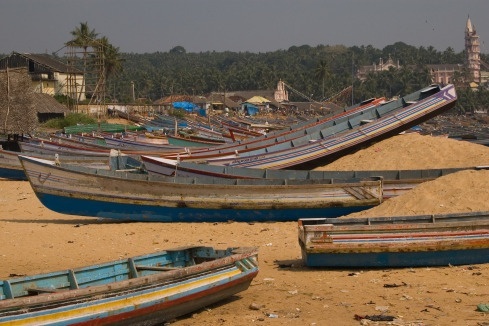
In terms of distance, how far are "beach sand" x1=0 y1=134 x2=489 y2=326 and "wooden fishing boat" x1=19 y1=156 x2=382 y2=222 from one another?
0.35 meters

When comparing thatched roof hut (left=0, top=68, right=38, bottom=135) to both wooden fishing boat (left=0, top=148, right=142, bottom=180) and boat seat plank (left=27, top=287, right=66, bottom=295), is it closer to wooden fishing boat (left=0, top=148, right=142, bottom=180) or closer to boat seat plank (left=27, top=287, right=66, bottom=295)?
wooden fishing boat (left=0, top=148, right=142, bottom=180)

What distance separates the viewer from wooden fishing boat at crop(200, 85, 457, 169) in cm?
2488

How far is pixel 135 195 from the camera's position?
65.9ft

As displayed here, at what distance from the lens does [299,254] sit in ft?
50.5

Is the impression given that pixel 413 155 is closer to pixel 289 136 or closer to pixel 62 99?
pixel 289 136

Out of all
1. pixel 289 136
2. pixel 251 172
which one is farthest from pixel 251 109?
pixel 251 172

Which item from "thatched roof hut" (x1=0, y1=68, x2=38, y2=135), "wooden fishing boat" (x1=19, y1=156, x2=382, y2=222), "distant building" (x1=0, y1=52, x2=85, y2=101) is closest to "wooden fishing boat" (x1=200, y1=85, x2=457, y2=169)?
"wooden fishing boat" (x1=19, y1=156, x2=382, y2=222)

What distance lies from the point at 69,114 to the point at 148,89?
85.7 meters

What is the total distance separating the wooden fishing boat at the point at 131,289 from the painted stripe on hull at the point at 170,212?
7.08m

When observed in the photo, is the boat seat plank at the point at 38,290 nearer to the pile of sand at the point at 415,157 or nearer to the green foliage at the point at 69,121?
the pile of sand at the point at 415,157

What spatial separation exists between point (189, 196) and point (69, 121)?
46450mm

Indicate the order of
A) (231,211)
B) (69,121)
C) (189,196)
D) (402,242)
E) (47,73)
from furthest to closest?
(47,73), (69,121), (189,196), (231,211), (402,242)

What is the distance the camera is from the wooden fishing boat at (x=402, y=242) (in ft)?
43.1

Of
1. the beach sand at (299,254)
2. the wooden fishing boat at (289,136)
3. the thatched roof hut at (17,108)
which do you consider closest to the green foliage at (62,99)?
the thatched roof hut at (17,108)
